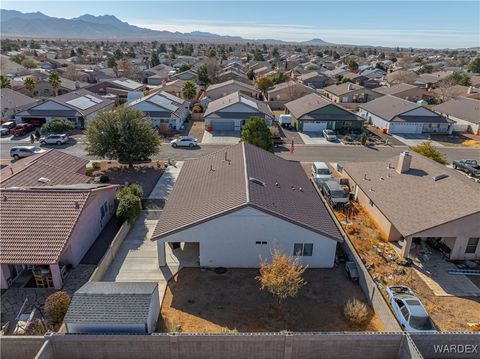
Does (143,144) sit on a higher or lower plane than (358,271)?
higher

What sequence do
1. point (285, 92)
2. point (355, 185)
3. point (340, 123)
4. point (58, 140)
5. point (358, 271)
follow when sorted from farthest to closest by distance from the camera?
point (285, 92) → point (340, 123) → point (58, 140) → point (355, 185) → point (358, 271)

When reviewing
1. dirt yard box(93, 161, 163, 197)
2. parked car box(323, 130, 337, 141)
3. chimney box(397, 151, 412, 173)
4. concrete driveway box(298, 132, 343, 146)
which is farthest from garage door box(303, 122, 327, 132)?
chimney box(397, 151, 412, 173)

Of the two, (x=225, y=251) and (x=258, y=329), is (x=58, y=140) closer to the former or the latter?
(x=225, y=251)

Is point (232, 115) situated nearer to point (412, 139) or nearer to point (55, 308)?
point (412, 139)

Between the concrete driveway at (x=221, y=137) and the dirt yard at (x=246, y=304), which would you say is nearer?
the dirt yard at (x=246, y=304)

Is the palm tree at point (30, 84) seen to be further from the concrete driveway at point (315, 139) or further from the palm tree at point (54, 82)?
the concrete driveway at point (315, 139)

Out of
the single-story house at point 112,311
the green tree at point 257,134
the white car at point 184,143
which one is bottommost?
the white car at point 184,143

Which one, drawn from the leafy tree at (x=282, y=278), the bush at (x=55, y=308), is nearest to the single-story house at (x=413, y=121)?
the leafy tree at (x=282, y=278)

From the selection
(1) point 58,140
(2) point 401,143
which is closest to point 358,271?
(2) point 401,143
